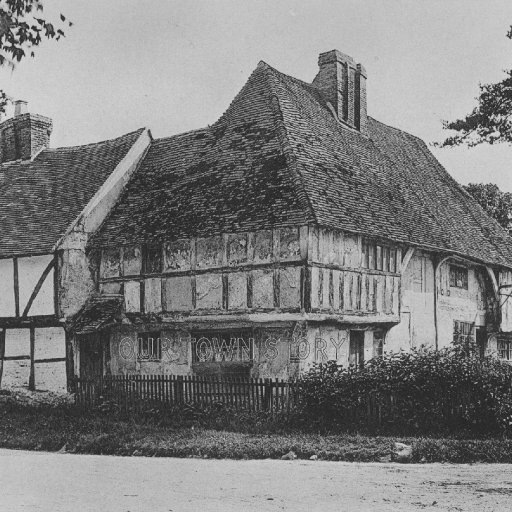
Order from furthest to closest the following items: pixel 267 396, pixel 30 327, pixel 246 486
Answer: pixel 30 327 < pixel 267 396 < pixel 246 486

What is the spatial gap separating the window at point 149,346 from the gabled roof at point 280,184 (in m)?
2.58

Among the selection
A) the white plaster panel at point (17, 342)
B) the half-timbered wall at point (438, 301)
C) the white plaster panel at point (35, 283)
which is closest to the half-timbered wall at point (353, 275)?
the half-timbered wall at point (438, 301)

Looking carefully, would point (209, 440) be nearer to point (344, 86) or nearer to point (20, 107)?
point (344, 86)

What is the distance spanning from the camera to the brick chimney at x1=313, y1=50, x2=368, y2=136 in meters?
25.3

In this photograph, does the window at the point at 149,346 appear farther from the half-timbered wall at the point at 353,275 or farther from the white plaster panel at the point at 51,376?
the half-timbered wall at the point at 353,275

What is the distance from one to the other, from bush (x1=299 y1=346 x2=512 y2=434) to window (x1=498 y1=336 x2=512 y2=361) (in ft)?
40.4

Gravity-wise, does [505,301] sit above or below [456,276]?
below

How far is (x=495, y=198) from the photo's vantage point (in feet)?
128

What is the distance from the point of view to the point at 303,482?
1002cm

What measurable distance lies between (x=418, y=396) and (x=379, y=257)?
6567 mm

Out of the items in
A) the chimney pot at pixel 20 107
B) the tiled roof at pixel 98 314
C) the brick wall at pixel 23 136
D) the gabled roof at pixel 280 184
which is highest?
the chimney pot at pixel 20 107

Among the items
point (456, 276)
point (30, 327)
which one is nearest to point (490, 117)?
point (456, 276)

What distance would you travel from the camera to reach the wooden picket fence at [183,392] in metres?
16.4

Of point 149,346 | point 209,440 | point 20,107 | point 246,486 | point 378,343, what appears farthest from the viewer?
point 20,107
